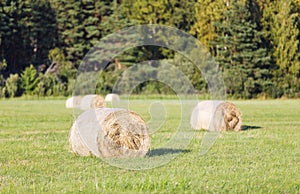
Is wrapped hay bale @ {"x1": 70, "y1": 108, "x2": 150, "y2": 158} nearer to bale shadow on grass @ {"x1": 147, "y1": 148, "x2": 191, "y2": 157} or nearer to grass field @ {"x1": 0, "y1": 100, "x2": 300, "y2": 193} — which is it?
grass field @ {"x1": 0, "y1": 100, "x2": 300, "y2": 193}

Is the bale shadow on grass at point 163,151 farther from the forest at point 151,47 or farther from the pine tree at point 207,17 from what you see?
the pine tree at point 207,17

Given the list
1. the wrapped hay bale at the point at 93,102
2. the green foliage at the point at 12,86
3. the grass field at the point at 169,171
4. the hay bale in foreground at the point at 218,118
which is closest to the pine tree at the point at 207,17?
the green foliage at the point at 12,86

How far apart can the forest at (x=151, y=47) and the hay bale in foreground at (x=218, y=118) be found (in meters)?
30.1

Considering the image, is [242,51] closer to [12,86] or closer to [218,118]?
[12,86]

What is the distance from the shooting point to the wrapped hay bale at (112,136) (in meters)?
10.3

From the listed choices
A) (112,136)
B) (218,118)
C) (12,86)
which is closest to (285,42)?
(12,86)

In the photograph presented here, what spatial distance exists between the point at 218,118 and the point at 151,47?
40.1 meters

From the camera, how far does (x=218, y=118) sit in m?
17.0

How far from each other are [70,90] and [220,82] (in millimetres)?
11336

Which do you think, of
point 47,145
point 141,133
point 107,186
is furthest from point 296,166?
point 47,145

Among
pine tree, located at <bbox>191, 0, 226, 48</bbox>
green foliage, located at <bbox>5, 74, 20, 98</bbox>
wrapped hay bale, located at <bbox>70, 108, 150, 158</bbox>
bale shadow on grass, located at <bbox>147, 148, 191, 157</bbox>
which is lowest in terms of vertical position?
green foliage, located at <bbox>5, 74, 20, 98</bbox>

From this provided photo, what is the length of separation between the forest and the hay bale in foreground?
3012cm

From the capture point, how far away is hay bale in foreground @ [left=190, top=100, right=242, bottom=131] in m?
17.0

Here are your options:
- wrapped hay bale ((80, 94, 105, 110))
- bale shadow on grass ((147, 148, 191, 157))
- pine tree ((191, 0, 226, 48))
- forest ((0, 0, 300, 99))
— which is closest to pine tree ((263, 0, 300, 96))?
forest ((0, 0, 300, 99))
